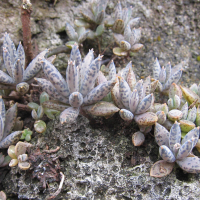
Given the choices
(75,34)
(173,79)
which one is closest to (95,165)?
(173,79)

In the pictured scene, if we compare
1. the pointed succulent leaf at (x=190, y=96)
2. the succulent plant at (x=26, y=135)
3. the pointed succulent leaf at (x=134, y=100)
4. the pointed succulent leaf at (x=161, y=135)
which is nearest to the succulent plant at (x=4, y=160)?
the succulent plant at (x=26, y=135)

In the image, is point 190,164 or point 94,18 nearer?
point 190,164

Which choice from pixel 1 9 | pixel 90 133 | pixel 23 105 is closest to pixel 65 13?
pixel 1 9

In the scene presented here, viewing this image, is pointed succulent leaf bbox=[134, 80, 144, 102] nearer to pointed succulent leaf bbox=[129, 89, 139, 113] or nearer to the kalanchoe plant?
pointed succulent leaf bbox=[129, 89, 139, 113]

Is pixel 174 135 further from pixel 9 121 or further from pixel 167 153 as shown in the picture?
pixel 9 121

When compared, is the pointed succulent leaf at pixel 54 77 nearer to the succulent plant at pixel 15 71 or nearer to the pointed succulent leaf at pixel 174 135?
the succulent plant at pixel 15 71
